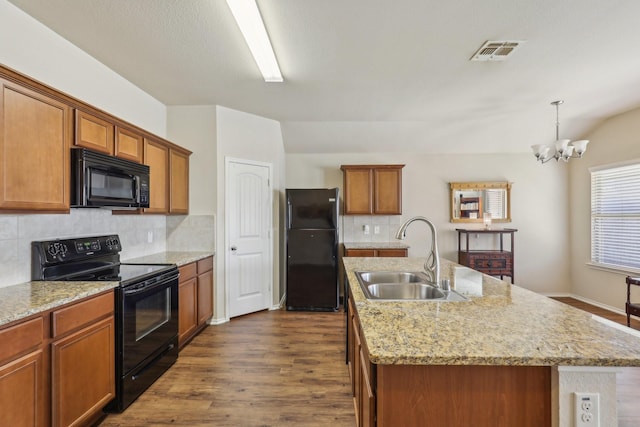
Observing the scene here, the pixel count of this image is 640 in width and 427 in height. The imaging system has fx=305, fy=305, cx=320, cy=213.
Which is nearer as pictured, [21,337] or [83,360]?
[21,337]

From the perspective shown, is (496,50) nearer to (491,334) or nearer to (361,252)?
(491,334)

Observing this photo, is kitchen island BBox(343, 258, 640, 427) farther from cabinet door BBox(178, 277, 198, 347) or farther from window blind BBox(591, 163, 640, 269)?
window blind BBox(591, 163, 640, 269)

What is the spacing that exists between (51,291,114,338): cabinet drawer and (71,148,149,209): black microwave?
0.70 metres

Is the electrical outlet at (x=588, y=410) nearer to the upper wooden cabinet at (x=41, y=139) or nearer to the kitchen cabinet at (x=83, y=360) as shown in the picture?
the kitchen cabinet at (x=83, y=360)

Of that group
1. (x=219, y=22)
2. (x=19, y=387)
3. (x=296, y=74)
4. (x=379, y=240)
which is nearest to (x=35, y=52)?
(x=219, y=22)

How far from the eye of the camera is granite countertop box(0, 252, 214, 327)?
4.75 feet

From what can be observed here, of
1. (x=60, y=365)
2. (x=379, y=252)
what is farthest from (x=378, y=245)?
(x=60, y=365)

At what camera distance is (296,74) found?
9.62 feet

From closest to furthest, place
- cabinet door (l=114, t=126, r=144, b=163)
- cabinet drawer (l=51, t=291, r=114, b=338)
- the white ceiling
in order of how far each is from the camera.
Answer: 1. cabinet drawer (l=51, t=291, r=114, b=338)
2. the white ceiling
3. cabinet door (l=114, t=126, r=144, b=163)

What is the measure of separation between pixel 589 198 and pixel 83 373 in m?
6.23

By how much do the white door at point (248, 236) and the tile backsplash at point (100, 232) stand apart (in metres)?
0.31

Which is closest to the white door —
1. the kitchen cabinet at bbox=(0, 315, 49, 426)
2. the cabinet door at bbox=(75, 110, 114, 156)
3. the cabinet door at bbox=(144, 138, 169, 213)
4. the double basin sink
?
the cabinet door at bbox=(144, 138, 169, 213)

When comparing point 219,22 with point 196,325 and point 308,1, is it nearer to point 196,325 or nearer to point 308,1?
point 308,1

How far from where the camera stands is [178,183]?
3.53 m
